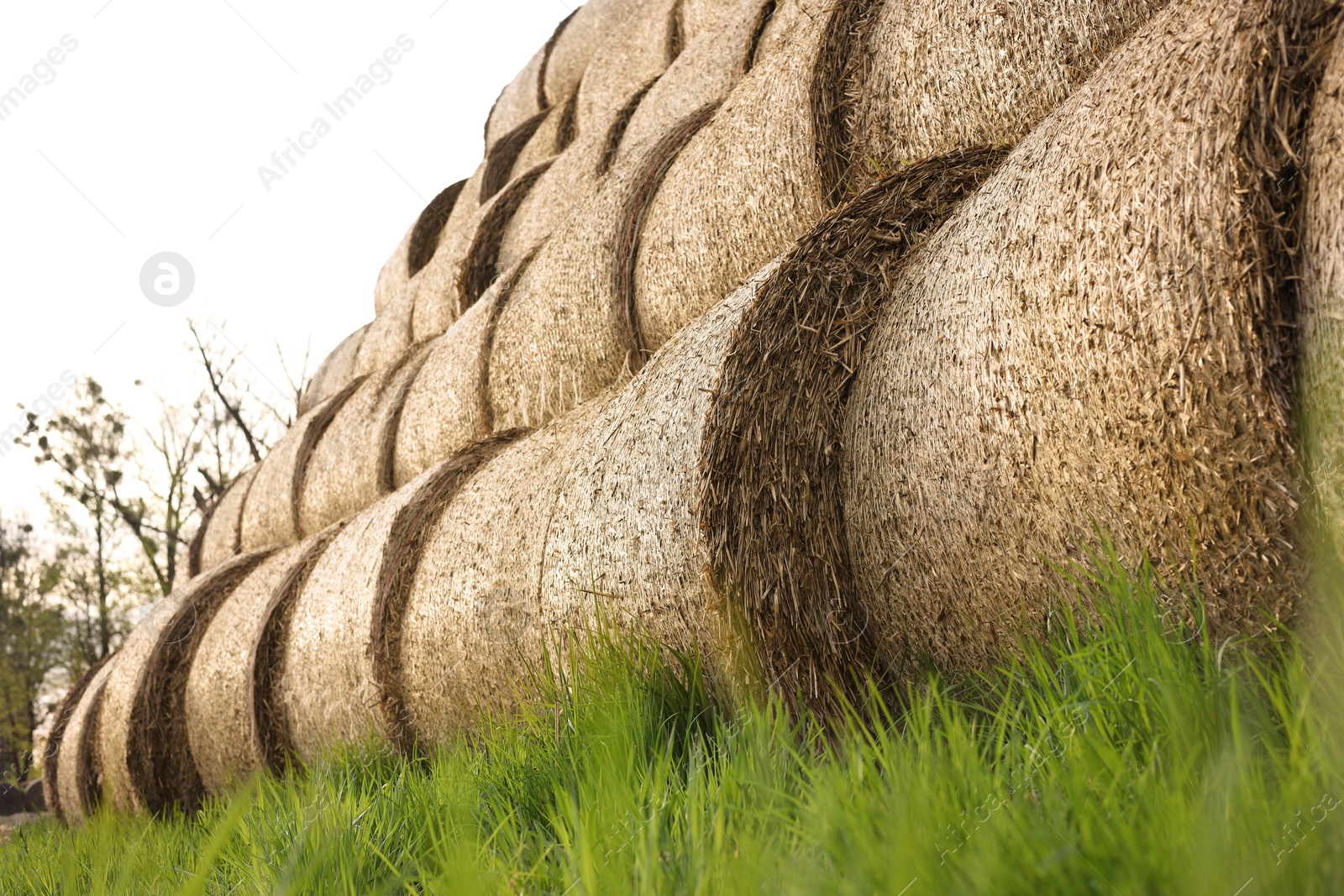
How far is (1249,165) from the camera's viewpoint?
0.94 m

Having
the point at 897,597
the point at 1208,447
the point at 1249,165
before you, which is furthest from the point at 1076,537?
the point at 1249,165

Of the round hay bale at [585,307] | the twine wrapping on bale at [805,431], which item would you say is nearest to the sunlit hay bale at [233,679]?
the round hay bale at [585,307]

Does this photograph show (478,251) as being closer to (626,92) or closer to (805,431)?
(626,92)

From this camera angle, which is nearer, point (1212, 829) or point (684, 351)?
point (1212, 829)

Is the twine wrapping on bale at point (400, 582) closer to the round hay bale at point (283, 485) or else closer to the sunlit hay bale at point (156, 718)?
the sunlit hay bale at point (156, 718)

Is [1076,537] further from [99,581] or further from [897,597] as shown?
[99,581]

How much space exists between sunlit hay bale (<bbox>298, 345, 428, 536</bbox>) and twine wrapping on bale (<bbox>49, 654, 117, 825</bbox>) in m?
1.19

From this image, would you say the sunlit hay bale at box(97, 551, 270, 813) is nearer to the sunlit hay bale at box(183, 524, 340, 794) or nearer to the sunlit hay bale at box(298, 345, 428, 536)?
the sunlit hay bale at box(183, 524, 340, 794)

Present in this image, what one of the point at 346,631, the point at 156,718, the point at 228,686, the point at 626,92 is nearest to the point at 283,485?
the point at 156,718

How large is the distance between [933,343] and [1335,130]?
0.58 meters

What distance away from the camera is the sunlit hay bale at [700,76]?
9.50ft

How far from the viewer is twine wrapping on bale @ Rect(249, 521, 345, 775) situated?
290 centimetres

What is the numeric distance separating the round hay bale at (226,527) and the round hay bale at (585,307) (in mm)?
3247

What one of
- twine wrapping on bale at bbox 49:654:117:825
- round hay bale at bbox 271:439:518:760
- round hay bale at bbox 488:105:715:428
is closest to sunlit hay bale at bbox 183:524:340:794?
round hay bale at bbox 271:439:518:760
